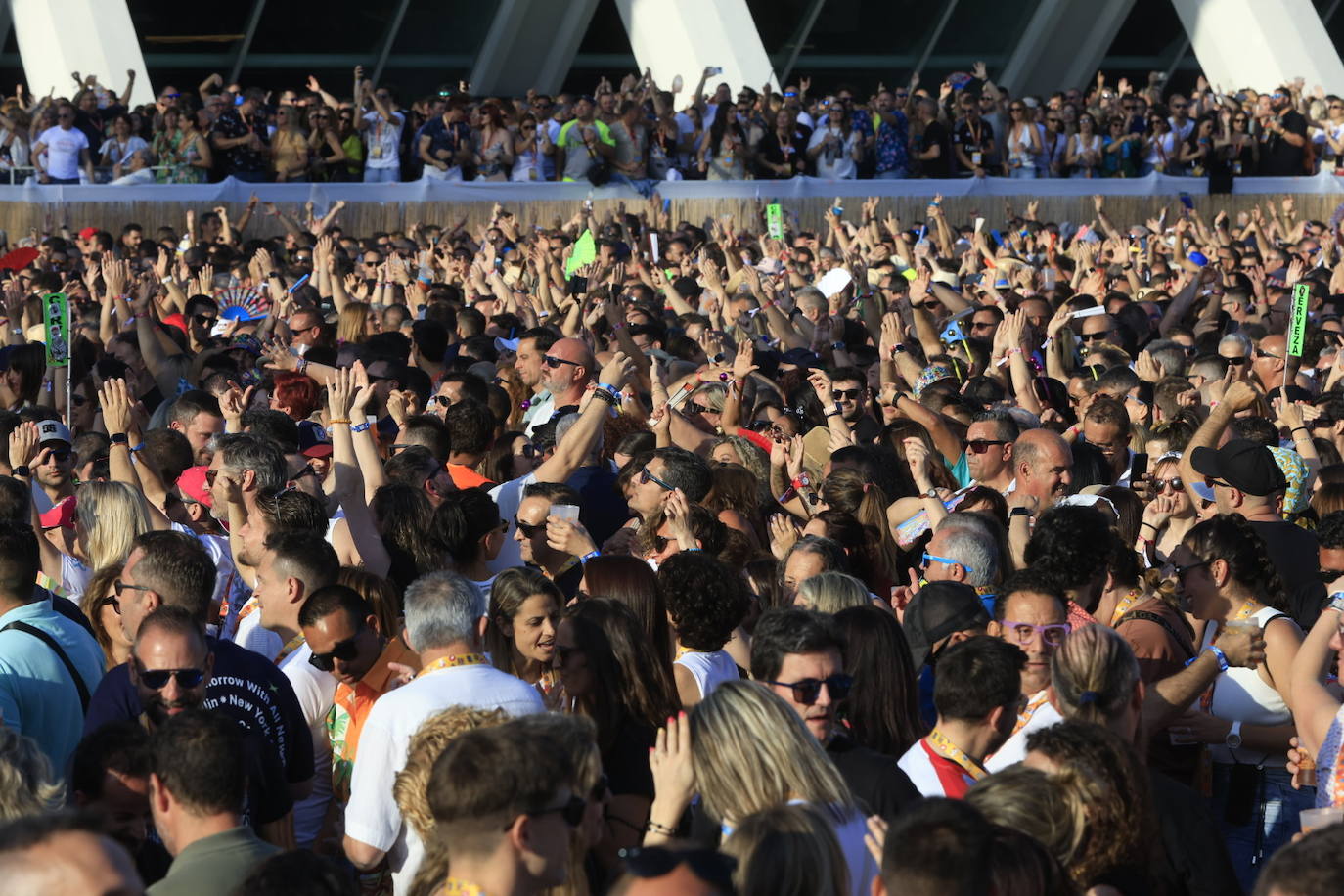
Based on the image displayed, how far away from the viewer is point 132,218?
17109mm

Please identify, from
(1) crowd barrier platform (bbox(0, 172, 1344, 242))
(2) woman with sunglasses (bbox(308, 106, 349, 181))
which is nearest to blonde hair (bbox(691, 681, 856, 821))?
(1) crowd barrier platform (bbox(0, 172, 1344, 242))

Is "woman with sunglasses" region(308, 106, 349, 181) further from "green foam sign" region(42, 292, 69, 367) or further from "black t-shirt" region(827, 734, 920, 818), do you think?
"black t-shirt" region(827, 734, 920, 818)

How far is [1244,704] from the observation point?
5.27 m

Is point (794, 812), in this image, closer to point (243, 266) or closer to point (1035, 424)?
point (1035, 424)

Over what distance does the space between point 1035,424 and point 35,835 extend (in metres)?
5.85

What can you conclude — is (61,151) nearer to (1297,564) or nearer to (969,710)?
(1297,564)

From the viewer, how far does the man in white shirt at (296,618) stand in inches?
188

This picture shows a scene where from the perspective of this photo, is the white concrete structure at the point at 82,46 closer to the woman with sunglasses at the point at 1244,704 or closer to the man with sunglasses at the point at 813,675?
the woman with sunglasses at the point at 1244,704

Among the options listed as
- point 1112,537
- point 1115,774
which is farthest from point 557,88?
point 1115,774

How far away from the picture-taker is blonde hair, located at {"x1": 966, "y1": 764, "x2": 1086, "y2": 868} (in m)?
3.35

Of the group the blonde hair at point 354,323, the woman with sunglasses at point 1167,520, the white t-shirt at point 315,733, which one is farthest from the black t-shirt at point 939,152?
the white t-shirt at point 315,733

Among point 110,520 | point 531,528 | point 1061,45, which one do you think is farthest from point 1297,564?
point 1061,45

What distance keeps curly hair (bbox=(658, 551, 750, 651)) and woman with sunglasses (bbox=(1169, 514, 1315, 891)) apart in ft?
4.24

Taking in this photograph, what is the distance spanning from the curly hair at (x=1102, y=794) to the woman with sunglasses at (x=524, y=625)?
4.97ft
